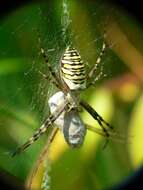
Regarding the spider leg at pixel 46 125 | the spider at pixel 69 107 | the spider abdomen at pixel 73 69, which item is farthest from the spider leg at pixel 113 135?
the spider abdomen at pixel 73 69

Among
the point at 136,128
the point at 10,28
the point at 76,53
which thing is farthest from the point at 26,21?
the point at 136,128

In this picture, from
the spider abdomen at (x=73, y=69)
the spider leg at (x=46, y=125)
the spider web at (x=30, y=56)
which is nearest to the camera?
the spider abdomen at (x=73, y=69)

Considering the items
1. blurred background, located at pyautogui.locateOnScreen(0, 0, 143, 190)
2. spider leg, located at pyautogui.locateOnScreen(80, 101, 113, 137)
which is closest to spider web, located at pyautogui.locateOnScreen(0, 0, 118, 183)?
blurred background, located at pyautogui.locateOnScreen(0, 0, 143, 190)

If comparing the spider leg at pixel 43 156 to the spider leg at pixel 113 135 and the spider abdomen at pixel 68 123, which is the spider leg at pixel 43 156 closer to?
the spider abdomen at pixel 68 123

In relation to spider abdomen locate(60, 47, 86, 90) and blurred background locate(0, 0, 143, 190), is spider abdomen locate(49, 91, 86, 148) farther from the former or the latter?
spider abdomen locate(60, 47, 86, 90)

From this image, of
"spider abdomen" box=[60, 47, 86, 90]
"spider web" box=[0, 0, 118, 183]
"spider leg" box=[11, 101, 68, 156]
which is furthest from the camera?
"spider leg" box=[11, 101, 68, 156]

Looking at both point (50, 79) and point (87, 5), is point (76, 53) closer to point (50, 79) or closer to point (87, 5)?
point (50, 79)

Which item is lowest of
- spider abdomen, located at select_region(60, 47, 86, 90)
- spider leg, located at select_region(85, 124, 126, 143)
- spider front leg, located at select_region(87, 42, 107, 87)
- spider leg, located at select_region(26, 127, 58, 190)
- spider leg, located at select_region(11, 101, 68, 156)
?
spider leg, located at select_region(85, 124, 126, 143)
